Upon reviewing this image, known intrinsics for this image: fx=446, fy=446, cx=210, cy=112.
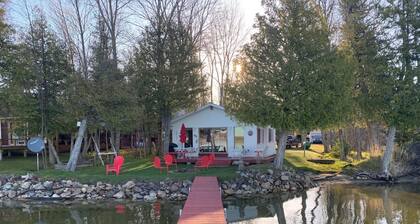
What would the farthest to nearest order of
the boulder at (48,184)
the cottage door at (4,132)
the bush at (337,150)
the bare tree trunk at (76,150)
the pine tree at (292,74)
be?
the bush at (337,150), the cottage door at (4,132), the bare tree trunk at (76,150), the pine tree at (292,74), the boulder at (48,184)

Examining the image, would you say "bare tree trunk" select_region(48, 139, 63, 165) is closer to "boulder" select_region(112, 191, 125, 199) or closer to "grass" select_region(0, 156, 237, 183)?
"grass" select_region(0, 156, 237, 183)

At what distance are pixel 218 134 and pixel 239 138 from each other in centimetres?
135

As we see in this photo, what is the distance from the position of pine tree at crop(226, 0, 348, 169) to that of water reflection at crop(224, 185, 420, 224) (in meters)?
3.63

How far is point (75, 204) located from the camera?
57.9 feet

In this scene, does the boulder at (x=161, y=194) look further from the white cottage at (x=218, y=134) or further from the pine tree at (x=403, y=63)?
the pine tree at (x=403, y=63)

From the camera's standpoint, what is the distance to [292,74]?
20.5m

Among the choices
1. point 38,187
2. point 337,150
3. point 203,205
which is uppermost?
point 337,150

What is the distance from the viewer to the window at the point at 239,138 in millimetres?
26625

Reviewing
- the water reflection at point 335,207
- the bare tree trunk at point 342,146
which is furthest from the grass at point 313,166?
the water reflection at point 335,207

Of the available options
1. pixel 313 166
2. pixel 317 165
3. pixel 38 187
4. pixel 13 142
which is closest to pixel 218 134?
pixel 313 166

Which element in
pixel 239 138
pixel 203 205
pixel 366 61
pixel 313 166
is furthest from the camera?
pixel 313 166

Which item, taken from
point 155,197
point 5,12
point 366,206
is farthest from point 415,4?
point 5,12

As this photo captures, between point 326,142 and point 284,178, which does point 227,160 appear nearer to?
point 284,178

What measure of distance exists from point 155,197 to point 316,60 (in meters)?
9.60
